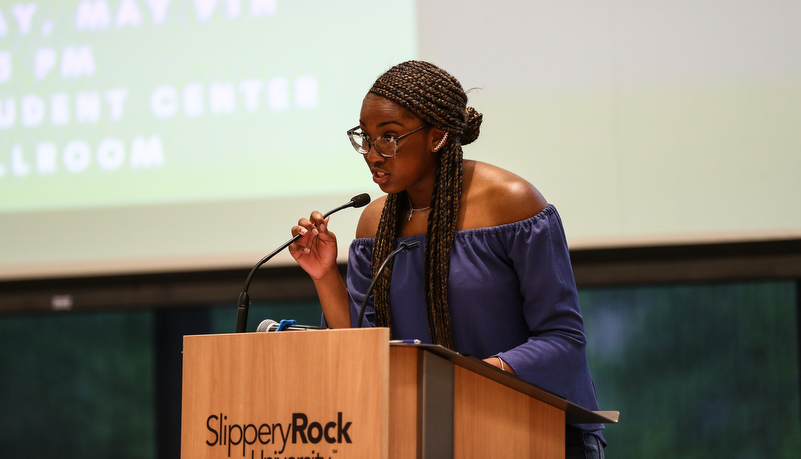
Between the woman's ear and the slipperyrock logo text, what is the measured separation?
0.69 metres

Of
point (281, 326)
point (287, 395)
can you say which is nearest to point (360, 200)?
point (281, 326)

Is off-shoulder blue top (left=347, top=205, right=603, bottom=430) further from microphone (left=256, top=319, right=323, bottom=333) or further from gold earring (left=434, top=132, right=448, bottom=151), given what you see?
microphone (left=256, top=319, right=323, bottom=333)

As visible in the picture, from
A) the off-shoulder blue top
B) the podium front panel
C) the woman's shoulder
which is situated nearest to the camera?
the podium front panel

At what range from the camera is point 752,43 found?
2.53m

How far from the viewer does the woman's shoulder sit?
62.9 inches

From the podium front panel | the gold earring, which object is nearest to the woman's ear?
the gold earring

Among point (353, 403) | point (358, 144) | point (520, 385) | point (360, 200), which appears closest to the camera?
point (353, 403)

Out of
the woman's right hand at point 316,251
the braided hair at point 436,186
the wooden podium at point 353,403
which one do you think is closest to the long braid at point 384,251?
the braided hair at point 436,186

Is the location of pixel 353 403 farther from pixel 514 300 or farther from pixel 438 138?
pixel 438 138

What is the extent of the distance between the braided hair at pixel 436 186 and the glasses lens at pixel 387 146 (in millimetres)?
75

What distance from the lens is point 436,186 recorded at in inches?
65.9

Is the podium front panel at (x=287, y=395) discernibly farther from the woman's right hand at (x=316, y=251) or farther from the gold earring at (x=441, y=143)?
the gold earring at (x=441, y=143)

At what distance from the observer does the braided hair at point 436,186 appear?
1.61 metres

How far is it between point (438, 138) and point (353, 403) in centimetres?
70
